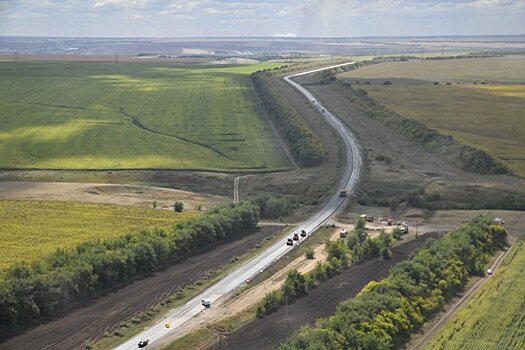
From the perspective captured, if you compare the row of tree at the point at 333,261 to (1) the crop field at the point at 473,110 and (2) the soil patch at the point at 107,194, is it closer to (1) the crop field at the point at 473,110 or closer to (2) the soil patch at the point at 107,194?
(2) the soil patch at the point at 107,194

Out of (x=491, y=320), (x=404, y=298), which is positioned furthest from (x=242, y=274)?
(x=491, y=320)

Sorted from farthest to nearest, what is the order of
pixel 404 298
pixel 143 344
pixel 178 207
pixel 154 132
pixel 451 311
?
pixel 154 132
pixel 178 207
pixel 451 311
pixel 404 298
pixel 143 344

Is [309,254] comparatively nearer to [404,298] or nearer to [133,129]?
[404,298]

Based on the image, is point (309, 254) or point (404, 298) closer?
point (404, 298)

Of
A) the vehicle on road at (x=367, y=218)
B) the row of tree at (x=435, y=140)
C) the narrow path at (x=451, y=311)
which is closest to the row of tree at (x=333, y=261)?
the vehicle on road at (x=367, y=218)

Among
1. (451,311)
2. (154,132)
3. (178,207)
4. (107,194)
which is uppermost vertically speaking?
(154,132)
